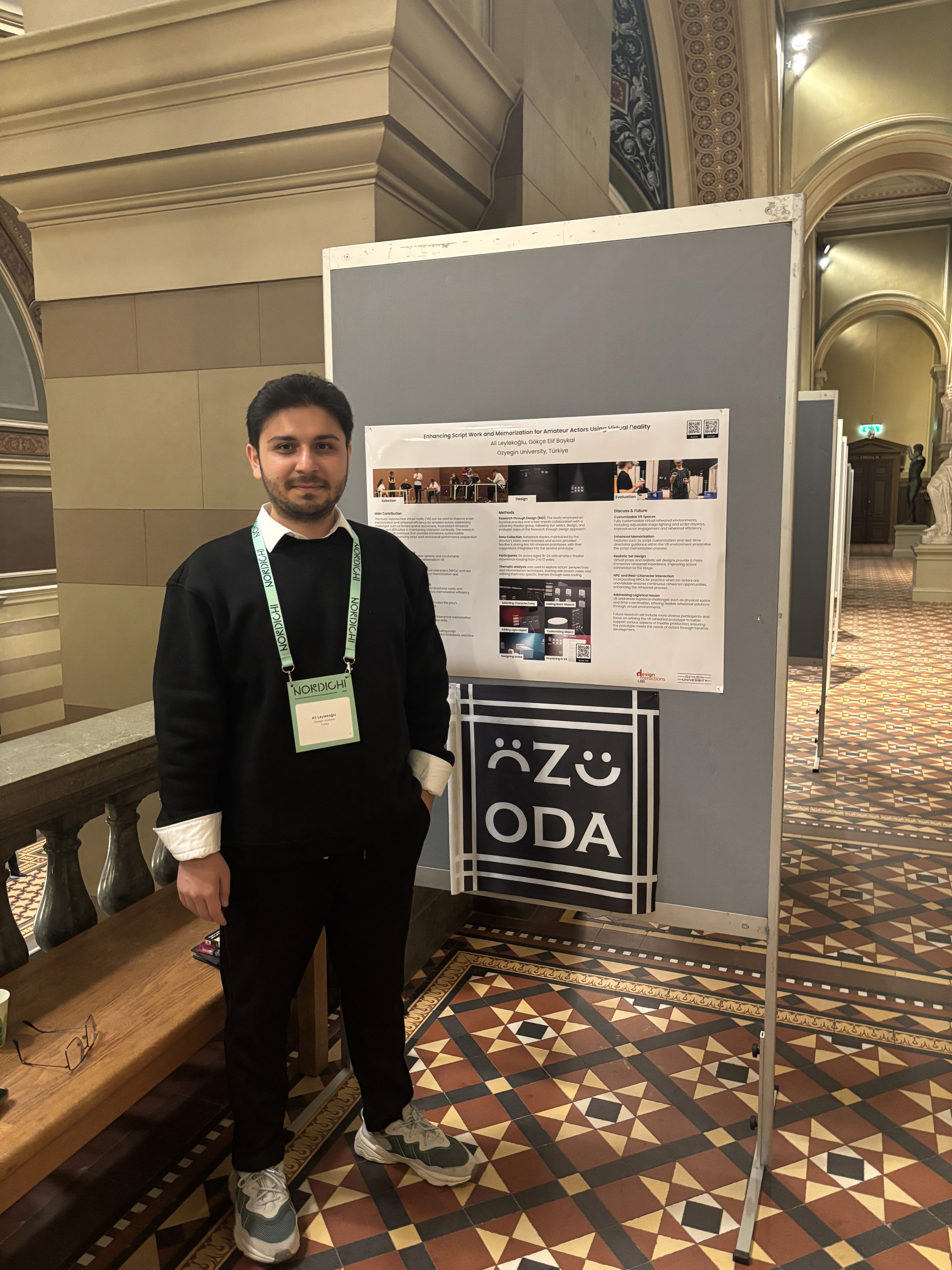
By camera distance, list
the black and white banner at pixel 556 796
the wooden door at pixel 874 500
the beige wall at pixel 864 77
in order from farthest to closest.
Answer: the wooden door at pixel 874 500
the beige wall at pixel 864 77
the black and white banner at pixel 556 796

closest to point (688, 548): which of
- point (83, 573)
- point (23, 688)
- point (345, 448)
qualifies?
point (345, 448)

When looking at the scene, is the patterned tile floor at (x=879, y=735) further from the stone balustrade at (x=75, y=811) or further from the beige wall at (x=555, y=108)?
the stone balustrade at (x=75, y=811)

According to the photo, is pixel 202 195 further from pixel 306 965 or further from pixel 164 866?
pixel 306 965

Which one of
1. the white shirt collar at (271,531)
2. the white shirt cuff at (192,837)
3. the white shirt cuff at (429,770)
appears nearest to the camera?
the white shirt cuff at (192,837)

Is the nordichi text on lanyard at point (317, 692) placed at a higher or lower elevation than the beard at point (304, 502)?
lower

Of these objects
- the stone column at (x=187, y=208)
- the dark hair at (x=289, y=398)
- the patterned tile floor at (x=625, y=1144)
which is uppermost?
the stone column at (x=187, y=208)

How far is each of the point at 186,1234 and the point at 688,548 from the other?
5.72 feet

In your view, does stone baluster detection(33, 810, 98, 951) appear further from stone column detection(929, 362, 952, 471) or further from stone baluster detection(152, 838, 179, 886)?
stone column detection(929, 362, 952, 471)

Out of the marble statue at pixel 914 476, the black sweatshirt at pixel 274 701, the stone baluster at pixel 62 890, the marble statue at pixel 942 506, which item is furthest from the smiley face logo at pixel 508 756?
the marble statue at pixel 914 476

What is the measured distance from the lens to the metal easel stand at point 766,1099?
1.88 m

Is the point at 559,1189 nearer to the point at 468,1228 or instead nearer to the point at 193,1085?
the point at 468,1228

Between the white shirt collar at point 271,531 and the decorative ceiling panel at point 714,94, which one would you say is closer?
the white shirt collar at point 271,531

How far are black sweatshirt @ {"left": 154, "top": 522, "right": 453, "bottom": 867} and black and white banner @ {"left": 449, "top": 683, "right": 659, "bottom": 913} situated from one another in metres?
0.41

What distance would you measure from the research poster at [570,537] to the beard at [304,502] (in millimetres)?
490
